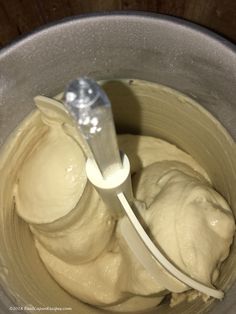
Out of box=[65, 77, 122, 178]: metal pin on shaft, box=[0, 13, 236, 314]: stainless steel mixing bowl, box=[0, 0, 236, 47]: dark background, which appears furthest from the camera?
box=[0, 0, 236, 47]: dark background

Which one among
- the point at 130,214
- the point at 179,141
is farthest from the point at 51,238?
the point at 179,141

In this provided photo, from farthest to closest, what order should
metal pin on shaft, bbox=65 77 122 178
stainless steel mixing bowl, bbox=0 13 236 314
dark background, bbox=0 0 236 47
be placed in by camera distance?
dark background, bbox=0 0 236 47
stainless steel mixing bowl, bbox=0 13 236 314
metal pin on shaft, bbox=65 77 122 178

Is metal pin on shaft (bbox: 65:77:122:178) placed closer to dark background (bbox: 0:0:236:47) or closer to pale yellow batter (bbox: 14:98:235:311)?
pale yellow batter (bbox: 14:98:235:311)

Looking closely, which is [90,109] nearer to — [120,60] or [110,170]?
[110,170]

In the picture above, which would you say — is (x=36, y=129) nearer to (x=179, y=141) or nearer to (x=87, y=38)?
(x=87, y=38)

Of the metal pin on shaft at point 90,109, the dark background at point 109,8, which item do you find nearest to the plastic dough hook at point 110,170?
the metal pin on shaft at point 90,109

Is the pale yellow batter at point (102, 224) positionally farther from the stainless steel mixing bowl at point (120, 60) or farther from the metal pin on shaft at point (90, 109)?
the metal pin on shaft at point (90, 109)

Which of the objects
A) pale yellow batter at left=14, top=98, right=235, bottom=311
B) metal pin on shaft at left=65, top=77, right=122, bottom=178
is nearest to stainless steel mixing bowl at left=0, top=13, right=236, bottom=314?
pale yellow batter at left=14, top=98, right=235, bottom=311
